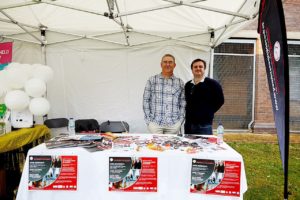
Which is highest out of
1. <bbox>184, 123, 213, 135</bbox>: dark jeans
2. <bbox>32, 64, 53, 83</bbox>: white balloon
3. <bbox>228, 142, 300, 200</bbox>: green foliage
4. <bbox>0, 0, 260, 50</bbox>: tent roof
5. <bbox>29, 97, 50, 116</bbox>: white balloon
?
<bbox>0, 0, 260, 50</bbox>: tent roof

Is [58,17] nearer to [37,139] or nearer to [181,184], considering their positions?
[37,139]

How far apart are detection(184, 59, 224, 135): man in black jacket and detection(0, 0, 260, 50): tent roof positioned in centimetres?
74

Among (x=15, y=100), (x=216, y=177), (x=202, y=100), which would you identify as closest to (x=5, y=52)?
(x=15, y=100)

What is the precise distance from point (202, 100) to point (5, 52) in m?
2.57

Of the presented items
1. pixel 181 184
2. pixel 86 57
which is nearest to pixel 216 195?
pixel 181 184

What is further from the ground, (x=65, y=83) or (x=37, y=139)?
(x=65, y=83)

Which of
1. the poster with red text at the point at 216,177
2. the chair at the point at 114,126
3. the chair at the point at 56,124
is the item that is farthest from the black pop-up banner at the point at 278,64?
the chair at the point at 56,124

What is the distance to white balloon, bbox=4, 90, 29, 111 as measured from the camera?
328 cm

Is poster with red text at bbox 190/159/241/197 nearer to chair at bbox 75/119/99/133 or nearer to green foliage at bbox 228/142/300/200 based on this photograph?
green foliage at bbox 228/142/300/200

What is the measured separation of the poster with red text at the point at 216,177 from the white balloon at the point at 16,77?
2.45 m

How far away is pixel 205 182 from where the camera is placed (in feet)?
7.39

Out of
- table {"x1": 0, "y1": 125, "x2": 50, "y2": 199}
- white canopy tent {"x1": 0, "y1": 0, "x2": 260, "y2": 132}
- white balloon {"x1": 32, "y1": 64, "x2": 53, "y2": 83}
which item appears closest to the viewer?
table {"x1": 0, "y1": 125, "x2": 50, "y2": 199}

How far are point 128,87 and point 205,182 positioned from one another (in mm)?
2765

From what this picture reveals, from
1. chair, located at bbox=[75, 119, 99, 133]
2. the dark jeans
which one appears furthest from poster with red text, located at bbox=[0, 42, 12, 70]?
the dark jeans
